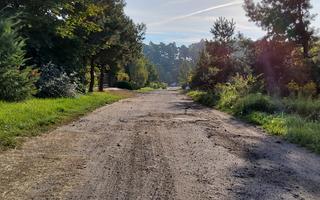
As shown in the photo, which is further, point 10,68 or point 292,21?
point 292,21

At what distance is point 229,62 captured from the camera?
3438 centimetres

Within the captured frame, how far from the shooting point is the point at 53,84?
77.8 ft

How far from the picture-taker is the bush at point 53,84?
23422 millimetres

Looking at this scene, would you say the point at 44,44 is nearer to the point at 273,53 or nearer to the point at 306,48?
the point at 273,53

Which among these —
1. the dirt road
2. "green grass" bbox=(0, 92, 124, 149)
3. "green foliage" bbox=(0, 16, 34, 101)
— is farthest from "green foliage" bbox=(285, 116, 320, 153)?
"green foliage" bbox=(0, 16, 34, 101)

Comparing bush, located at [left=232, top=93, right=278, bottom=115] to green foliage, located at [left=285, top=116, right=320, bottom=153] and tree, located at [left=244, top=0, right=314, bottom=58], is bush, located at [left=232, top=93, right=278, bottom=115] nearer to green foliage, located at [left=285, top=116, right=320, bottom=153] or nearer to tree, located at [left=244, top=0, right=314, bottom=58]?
green foliage, located at [left=285, top=116, right=320, bottom=153]

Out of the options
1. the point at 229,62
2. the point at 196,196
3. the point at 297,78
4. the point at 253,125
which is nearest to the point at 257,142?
the point at 253,125

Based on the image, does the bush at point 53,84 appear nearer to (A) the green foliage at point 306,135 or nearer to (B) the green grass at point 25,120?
(B) the green grass at point 25,120

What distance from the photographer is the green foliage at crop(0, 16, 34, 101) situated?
1647 cm

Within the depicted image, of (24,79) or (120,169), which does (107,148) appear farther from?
(24,79)

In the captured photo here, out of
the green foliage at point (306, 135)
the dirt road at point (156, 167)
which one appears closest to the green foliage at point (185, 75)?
the green foliage at point (306, 135)

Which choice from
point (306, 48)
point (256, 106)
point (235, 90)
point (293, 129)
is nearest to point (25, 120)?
point (293, 129)

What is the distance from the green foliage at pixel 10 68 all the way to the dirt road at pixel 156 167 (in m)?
5.90

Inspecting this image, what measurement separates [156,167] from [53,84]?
17267 millimetres
